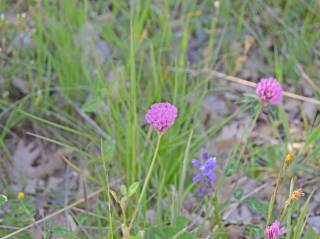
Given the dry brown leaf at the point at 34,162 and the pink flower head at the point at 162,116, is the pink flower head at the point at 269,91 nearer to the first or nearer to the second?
the pink flower head at the point at 162,116

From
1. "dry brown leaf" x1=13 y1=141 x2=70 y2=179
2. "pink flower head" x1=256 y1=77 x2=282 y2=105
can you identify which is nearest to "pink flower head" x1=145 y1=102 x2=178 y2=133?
"pink flower head" x1=256 y1=77 x2=282 y2=105

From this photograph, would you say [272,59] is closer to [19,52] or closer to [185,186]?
[185,186]

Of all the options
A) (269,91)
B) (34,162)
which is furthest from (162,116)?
(34,162)

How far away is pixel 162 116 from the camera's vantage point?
4.83 feet

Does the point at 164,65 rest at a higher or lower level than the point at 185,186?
higher

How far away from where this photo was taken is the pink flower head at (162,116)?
4.83ft

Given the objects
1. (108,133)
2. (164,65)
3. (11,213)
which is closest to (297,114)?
(164,65)

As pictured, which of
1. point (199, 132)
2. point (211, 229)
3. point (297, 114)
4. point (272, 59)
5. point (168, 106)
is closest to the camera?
point (168, 106)

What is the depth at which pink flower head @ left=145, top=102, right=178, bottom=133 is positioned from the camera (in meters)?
1.47

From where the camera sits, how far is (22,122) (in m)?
2.42

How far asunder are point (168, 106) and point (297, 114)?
1106mm

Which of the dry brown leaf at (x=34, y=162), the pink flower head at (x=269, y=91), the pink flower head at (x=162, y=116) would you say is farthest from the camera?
the dry brown leaf at (x=34, y=162)

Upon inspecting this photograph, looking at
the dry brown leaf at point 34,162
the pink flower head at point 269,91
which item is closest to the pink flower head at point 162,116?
Answer: the pink flower head at point 269,91

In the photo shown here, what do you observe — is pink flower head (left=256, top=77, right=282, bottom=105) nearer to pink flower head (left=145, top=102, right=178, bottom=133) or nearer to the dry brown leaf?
pink flower head (left=145, top=102, right=178, bottom=133)
